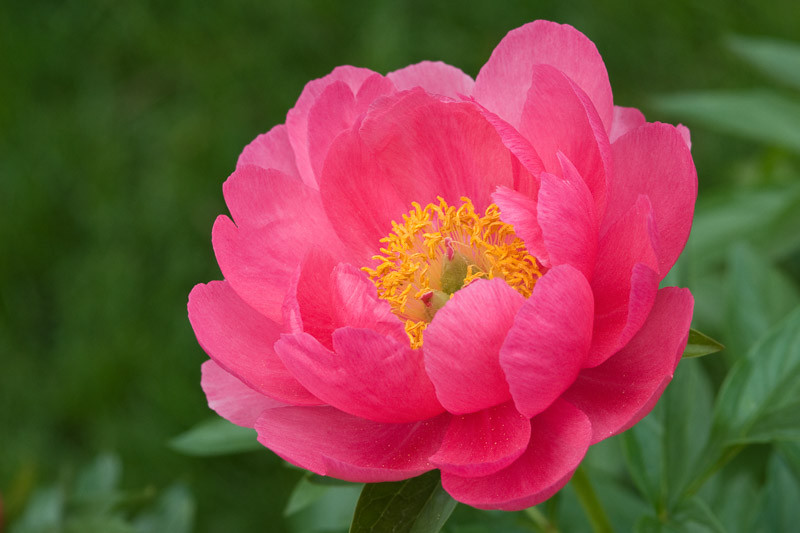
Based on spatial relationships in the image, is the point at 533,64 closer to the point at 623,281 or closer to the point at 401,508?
the point at 623,281

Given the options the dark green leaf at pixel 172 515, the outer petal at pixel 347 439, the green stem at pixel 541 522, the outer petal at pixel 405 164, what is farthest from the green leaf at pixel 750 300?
the dark green leaf at pixel 172 515

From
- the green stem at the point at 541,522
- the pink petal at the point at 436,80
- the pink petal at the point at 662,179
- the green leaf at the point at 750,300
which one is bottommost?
the green stem at the point at 541,522

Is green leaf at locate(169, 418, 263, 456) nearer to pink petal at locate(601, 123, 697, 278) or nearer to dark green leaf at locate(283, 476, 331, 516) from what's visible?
dark green leaf at locate(283, 476, 331, 516)

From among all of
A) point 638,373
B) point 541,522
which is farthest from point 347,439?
point 541,522

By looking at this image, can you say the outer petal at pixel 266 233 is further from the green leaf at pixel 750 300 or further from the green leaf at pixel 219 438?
the green leaf at pixel 750 300

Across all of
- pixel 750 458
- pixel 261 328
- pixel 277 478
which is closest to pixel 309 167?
pixel 261 328

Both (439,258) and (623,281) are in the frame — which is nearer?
(623,281)
